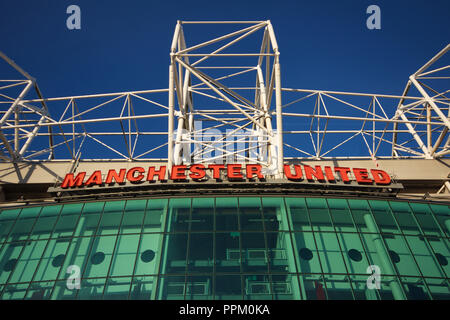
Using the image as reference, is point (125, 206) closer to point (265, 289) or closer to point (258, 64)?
point (265, 289)

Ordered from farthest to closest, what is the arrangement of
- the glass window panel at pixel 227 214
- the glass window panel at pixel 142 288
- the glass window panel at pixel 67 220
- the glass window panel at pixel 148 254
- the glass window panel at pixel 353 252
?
the glass window panel at pixel 67 220
the glass window panel at pixel 227 214
the glass window panel at pixel 353 252
the glass window panel at pixel 148 254
the glass window panel at pixel 142 288

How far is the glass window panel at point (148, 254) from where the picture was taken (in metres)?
20.9

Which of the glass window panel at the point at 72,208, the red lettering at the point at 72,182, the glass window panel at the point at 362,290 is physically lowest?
the glass window panel at the point at 362,290

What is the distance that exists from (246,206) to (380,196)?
1180cm

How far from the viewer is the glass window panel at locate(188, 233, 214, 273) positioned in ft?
68.2

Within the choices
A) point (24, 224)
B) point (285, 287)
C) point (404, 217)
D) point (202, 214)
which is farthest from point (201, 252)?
point (404, 217)

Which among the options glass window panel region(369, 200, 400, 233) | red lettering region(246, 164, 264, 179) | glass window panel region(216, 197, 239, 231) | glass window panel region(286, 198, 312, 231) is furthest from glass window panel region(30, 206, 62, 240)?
glass window panel region(369, 200, 400, 233)

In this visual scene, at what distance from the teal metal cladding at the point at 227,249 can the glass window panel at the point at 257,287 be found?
6 centimetres

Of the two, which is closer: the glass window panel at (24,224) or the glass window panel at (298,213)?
the glass window panel at (298,213)

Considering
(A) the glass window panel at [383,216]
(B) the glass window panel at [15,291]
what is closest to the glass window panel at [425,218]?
(A) the glass window panel at [383,216]

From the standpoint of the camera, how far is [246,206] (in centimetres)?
2505

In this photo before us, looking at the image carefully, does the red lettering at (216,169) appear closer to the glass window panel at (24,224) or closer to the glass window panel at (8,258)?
the glass window panel at (24,224)

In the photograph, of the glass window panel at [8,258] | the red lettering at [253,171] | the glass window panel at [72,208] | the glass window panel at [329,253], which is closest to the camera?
the glass window panel at [329,253]

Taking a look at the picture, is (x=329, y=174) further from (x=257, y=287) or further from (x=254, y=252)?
(x=257, y=287)
